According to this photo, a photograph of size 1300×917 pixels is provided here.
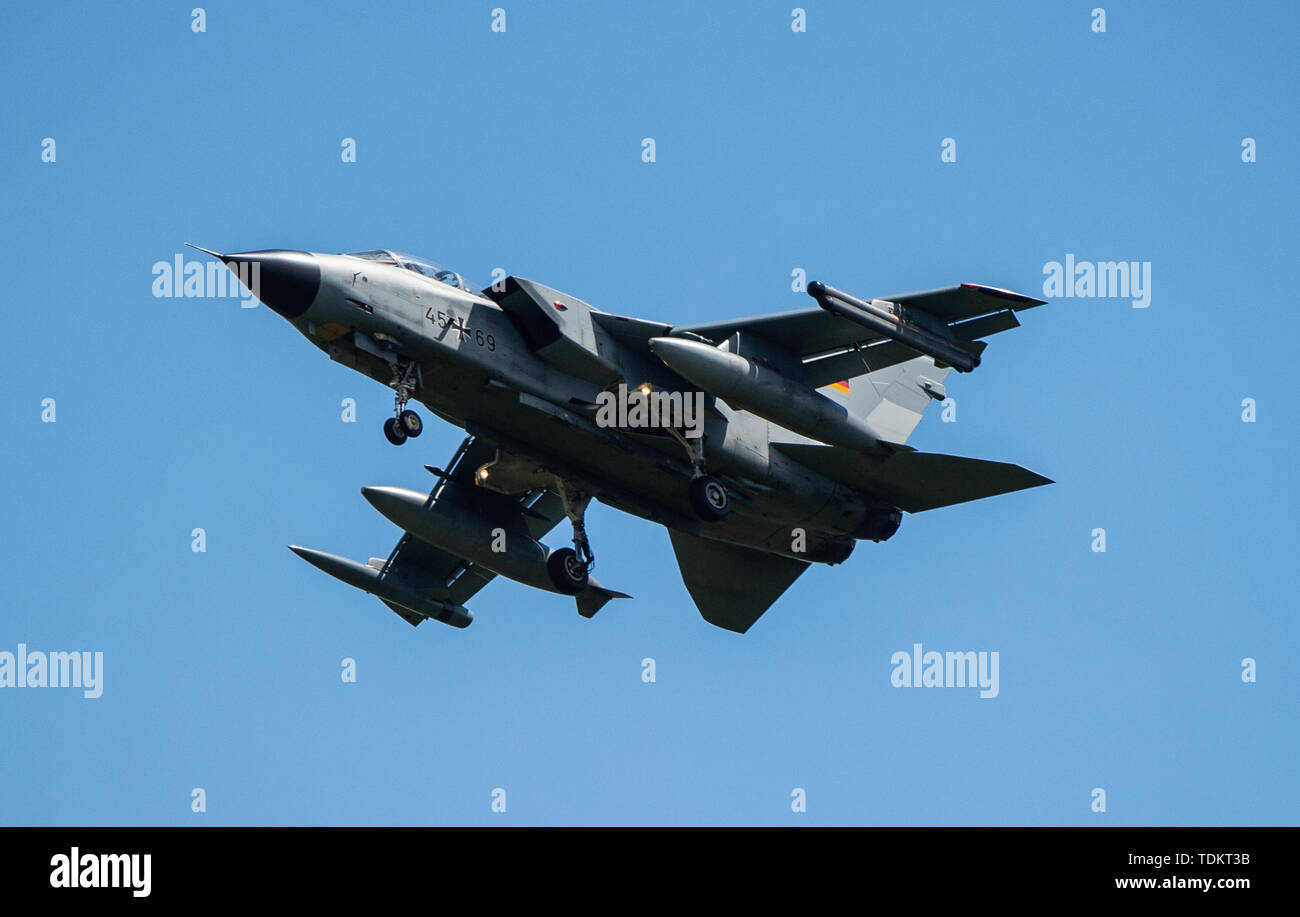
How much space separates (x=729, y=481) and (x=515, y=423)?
10.8 ft

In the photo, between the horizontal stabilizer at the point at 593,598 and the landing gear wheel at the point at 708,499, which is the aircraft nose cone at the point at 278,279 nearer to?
the landing gear wheel at the point at 708,499

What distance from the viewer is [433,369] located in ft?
66.0

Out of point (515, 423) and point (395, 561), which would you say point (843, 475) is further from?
point (395, 561)

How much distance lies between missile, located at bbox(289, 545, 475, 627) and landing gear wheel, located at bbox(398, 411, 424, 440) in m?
6.42

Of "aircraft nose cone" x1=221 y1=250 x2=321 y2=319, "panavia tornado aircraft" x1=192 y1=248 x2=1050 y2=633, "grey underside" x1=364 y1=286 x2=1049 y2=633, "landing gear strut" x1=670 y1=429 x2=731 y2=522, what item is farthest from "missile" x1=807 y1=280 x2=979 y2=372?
"aircraft nose cone" x1=221 y1=250 x2=321 y2=319

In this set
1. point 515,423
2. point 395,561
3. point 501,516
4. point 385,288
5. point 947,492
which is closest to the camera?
point 385,288

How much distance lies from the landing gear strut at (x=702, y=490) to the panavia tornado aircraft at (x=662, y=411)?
0.10 feet

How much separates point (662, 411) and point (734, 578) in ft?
15.8

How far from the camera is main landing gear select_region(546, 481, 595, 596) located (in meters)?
22.7

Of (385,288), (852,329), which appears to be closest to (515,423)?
(385,288)

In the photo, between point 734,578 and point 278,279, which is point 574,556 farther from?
point 278,279

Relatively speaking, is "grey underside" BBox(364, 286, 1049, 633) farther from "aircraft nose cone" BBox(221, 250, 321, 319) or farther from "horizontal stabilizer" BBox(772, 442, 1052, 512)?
"aircraft nose cone" BBox(221, 250, 321, 319)
